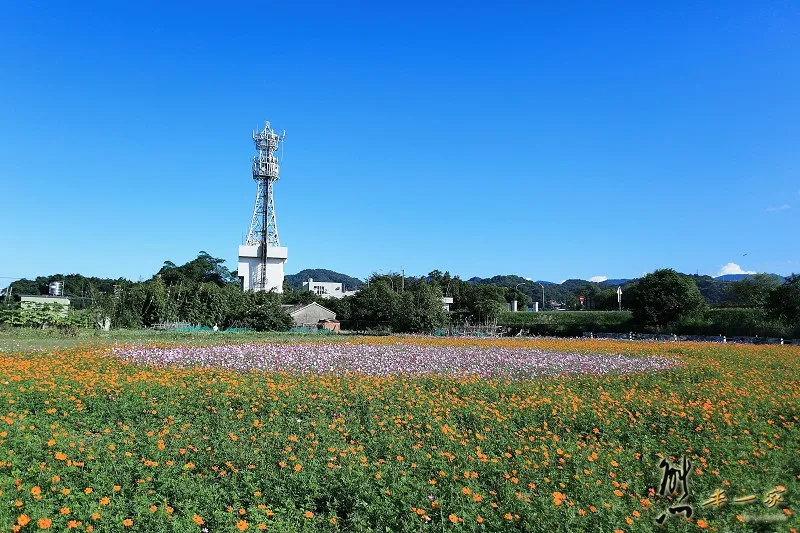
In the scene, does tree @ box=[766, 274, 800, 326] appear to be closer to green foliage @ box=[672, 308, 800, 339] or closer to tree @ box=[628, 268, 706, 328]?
green foliage @ box=[672, 308, 800, 339]

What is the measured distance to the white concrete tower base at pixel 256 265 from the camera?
76.9 metres

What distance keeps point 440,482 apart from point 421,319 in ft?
91.9

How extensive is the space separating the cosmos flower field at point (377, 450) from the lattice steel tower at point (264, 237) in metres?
66.6

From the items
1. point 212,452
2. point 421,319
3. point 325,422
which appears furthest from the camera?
point 421,319

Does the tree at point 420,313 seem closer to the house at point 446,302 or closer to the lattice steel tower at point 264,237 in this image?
the house at point 446,302

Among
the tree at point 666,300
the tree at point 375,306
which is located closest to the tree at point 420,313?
the tree at point 375,306

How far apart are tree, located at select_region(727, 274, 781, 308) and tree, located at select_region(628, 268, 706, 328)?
38.1 metres

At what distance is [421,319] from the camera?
109 feet

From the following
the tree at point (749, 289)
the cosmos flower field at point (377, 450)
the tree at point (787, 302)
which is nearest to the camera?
the cosmos flower field at point (377, 450)

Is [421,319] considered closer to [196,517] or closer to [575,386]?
[575,386]

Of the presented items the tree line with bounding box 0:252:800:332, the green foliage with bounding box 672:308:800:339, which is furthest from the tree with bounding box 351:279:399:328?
the green foliage with bounding box 672:308:800:339

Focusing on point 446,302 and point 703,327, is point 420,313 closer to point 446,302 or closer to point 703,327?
point 703,327

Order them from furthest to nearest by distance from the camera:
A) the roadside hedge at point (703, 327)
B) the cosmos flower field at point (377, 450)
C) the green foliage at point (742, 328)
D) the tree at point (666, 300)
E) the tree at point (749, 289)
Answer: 1. the tree at point (749, 289)
2. the tree at point (666, 300)
3. the roadside hedge at point (703, 327)
4. the green foliage at point (742, 328)
5. the cosmos flower field at point (377, 450)

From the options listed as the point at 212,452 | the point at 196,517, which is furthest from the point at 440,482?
the point at 212,452
